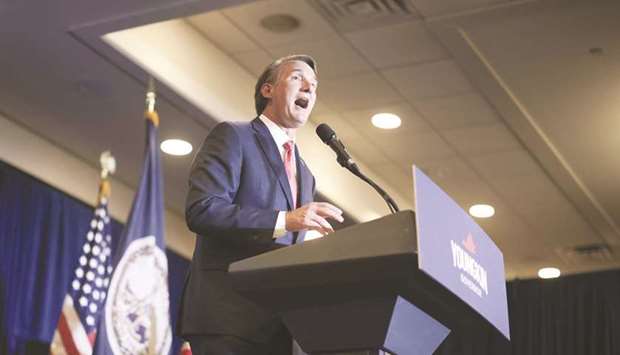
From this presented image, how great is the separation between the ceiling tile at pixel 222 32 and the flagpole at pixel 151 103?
1.53 feet

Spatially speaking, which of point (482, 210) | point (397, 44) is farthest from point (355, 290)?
point (482, 210)

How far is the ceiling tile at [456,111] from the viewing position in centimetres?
638

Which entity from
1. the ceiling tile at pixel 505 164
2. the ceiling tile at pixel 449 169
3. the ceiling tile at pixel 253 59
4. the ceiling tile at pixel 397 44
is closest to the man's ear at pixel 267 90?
the ceiling tile at pixel 397 44

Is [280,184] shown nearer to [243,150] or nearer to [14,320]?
[243,150]

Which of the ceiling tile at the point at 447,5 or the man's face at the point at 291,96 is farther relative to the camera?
the ceiling tile at the point at 447,5

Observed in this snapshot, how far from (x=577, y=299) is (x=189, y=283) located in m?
7.52

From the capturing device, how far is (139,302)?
538cm

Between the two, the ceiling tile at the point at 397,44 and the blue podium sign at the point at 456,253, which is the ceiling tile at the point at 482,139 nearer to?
the ceiling tile at the point at 397,44

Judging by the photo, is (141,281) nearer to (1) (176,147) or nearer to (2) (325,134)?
(1) (176,147)

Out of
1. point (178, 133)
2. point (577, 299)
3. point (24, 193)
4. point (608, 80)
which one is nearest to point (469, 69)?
point (608, 80)

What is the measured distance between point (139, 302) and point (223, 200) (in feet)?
11.6

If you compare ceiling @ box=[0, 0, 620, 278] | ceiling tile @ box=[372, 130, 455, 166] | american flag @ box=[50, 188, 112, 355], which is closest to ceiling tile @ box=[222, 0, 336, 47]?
ceiling @ box=[0, 0, 620, 278]

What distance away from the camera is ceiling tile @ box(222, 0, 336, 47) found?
17.7 feet

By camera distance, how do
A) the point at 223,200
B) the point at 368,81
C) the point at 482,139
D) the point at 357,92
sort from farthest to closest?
1. the point at 482,139
2. the point at 357,92
3. the point at 368,81
4. the point at 223,200
